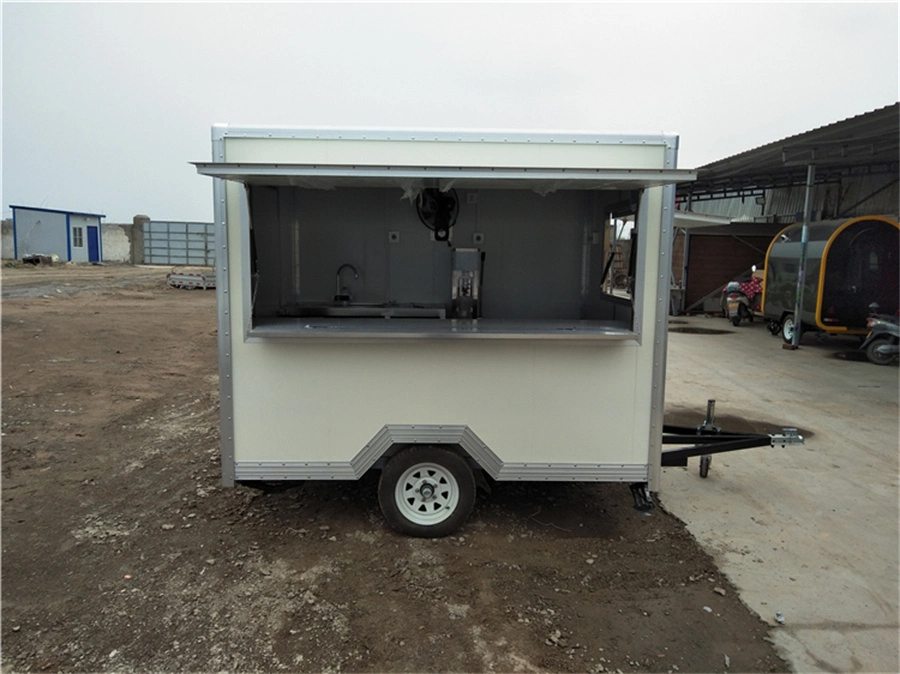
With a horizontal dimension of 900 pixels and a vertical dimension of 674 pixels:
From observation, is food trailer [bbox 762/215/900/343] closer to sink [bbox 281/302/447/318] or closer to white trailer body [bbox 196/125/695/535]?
white trailer body [bbox 196/125/695/535]

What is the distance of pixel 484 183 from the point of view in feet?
12.1

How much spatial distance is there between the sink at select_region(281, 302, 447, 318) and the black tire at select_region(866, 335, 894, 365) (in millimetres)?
8819

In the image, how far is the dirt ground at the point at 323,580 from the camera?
295 centimetres

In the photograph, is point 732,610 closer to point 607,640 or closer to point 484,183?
point 607,640

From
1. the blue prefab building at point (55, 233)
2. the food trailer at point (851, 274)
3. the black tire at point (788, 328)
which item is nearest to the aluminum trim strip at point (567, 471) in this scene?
the food trailer at point (851, 274)

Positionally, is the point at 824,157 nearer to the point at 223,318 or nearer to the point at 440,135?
the point at 440,135

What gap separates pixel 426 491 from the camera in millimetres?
4004

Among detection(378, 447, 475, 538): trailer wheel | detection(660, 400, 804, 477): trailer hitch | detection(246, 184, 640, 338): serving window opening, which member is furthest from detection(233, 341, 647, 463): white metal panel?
detection(246, 184, 640, 338): serving window opening

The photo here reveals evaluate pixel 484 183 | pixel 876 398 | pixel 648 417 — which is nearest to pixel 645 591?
pixel 648 417

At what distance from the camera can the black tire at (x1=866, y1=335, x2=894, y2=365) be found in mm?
10260

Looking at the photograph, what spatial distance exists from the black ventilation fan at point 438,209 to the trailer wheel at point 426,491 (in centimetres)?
176

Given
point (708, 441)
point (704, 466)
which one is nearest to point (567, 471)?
point (708, 441)

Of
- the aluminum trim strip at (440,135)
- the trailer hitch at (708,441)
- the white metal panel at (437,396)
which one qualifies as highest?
the aluminum trim strip at (440,135)

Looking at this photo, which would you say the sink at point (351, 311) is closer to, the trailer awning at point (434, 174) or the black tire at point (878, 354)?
the trailer awning at point (434, 174)
